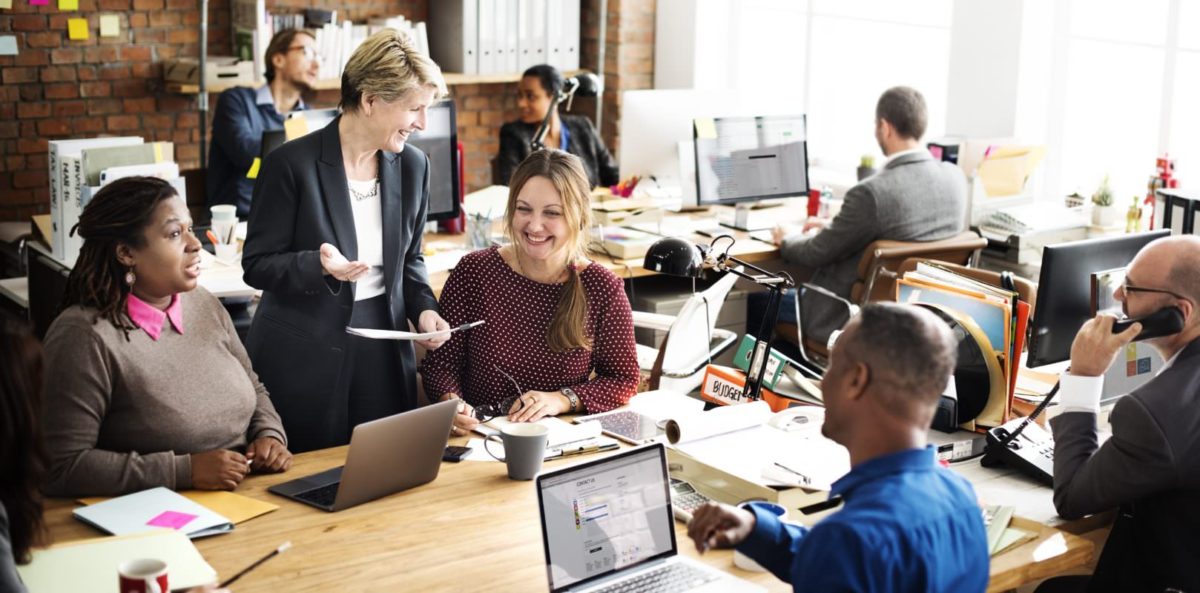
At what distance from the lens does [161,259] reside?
2.52m

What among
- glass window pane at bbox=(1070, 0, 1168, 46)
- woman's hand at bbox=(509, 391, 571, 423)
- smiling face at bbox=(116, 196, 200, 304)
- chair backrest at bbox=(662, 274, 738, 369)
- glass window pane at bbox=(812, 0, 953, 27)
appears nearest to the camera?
smiling face at bbox=(116, 196, 200, 304)

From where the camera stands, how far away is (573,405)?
9.87ft

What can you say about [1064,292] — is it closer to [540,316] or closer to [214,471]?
[540,316]

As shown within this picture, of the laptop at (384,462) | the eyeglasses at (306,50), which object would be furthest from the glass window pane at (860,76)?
the laptop at (384,462)

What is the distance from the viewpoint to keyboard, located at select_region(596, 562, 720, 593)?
2.16 m

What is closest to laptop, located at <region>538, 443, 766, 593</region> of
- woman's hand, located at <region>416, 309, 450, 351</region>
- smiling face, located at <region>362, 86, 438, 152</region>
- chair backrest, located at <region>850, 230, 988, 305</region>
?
woman's hand, located at <region>416, 309, 450, 351</region>

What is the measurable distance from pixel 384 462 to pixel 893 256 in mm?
2647

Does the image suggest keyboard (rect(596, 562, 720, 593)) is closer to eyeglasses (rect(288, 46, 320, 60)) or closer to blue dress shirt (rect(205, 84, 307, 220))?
blue dress shirt (rect(205, 84, 307, 220))

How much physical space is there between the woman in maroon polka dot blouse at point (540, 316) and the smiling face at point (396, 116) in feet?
0.95

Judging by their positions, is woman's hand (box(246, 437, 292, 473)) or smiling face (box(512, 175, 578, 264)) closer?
woman's hand (box(246, 437, 292, 473))

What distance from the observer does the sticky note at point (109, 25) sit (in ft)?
20.1

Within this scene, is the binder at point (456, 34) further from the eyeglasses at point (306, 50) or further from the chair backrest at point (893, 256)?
the chair backrest at point (893, 256)

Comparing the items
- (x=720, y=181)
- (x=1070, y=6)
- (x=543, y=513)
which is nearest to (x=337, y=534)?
(x=543, y=513)

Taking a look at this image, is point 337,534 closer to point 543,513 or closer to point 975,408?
point 543,513
